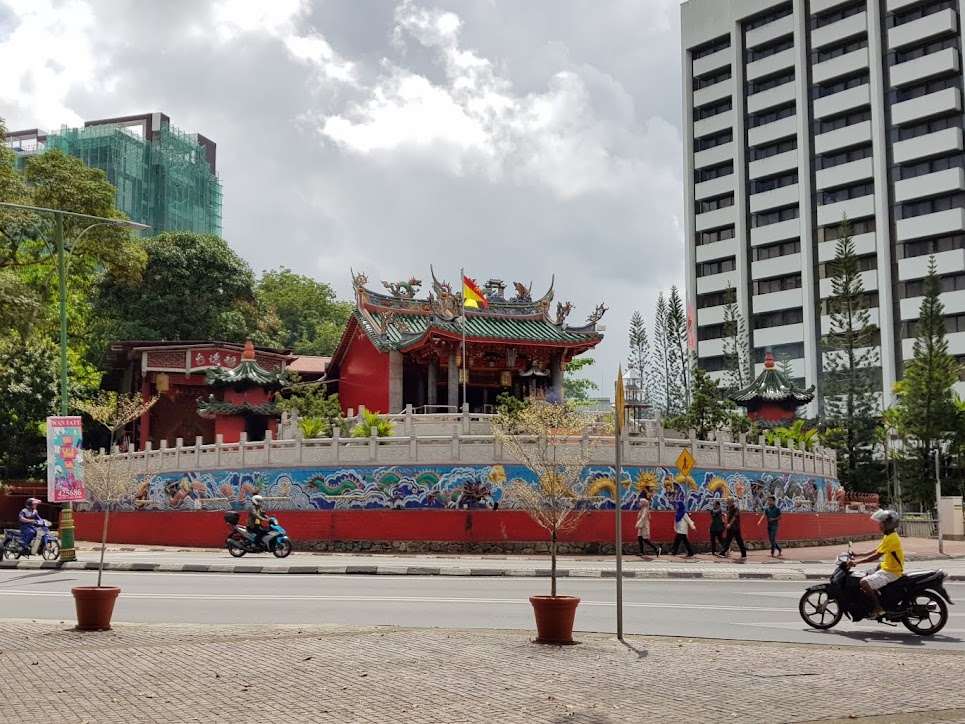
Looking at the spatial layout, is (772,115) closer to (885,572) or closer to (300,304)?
(300,304)

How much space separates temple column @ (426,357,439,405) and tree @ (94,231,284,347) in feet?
64.1

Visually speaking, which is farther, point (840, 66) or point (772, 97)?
point (772, 97)

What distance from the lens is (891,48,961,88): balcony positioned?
60.2 m

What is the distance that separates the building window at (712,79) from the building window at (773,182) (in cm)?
835

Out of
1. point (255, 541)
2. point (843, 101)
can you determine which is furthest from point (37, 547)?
point (843, 101)

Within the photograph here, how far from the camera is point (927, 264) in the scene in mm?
60406

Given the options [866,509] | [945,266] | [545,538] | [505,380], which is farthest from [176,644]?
[945,266]

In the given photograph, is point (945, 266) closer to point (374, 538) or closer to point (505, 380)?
point (505, 380)

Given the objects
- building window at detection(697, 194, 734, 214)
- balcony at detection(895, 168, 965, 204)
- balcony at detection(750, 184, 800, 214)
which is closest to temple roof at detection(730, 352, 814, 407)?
balcony at detection(895, 168, 965, 204)

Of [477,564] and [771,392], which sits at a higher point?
[771,392]

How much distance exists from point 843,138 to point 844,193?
3.44 metres

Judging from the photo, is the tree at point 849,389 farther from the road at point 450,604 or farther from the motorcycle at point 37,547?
the motorcycle at point 37,547

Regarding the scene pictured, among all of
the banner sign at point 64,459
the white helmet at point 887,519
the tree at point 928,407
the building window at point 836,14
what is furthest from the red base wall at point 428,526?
the building window at point 836,14

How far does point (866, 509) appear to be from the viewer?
125 ft
